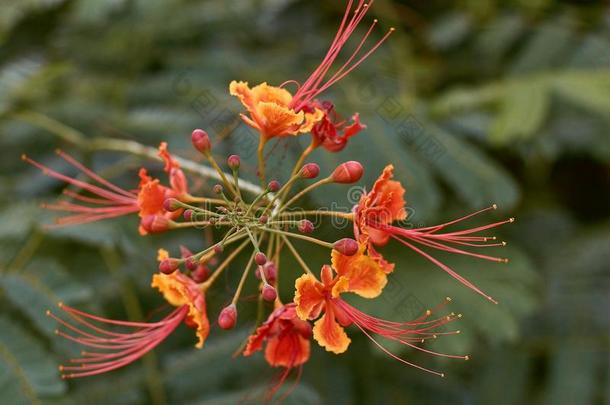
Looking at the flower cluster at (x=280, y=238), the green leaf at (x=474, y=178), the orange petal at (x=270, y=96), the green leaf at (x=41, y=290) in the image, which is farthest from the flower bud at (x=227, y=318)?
the green leaf at (x=474, y=178)

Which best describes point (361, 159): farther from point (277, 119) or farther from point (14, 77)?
point (14, 77)

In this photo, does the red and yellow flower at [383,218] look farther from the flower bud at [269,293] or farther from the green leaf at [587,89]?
the green leaf at [587,89]

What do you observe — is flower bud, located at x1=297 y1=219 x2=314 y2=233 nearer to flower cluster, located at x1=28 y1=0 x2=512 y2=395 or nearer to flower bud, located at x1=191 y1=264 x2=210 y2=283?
flower cluster, located at x1=28 y1=0 x2=512 y2=395

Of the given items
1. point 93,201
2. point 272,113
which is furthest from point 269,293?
point 93,201

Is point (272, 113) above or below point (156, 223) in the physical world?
above

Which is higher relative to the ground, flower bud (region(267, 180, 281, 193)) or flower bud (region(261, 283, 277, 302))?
flower bud (region(267, 180, 281, 193))

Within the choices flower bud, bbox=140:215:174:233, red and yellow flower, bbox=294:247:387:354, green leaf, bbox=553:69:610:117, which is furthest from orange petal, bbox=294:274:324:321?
green leaf, bbox=553:69:610:117

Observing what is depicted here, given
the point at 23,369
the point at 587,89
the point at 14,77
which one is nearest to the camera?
the point at 23,369
